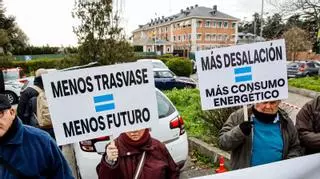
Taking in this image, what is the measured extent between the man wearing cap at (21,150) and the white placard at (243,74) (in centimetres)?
124

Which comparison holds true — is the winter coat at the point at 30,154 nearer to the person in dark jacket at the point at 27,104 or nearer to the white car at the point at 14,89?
the person in dark jacket at the point at 27,104

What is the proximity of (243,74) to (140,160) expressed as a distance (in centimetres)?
105

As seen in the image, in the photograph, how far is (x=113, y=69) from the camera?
8.23 feet

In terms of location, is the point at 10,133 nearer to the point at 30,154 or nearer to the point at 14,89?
the point at 30,154

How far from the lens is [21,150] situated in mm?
2295

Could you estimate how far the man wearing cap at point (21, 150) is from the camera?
227 centimetres

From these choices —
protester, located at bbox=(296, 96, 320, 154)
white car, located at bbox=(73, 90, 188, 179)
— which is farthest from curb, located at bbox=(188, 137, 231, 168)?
protester, located at bbox=(296, 96, 320, 154)

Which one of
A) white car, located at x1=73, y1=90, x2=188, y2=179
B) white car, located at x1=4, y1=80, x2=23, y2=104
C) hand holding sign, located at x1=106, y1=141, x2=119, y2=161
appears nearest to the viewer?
hand holding sign, located at x1=106, y1=141, x2=119, y2=161

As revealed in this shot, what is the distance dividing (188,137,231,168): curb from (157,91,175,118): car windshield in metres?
1.18

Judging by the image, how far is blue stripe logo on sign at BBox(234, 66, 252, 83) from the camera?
2828 mm

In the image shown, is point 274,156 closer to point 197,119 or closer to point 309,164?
point 309,164

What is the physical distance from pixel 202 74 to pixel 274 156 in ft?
2.80

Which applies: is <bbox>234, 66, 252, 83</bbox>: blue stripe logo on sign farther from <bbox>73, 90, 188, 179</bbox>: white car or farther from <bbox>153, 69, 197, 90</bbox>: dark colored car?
<bbox>153, 69, 197, 90</bbox>: dark colored car

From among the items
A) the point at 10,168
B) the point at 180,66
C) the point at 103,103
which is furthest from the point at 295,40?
the point at 10,168
